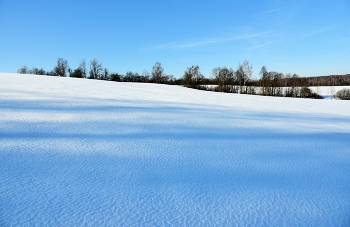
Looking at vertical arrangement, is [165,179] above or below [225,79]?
below

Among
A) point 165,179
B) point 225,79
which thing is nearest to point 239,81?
point 225,79

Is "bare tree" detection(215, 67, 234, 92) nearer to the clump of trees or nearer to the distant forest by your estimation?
the distant forest

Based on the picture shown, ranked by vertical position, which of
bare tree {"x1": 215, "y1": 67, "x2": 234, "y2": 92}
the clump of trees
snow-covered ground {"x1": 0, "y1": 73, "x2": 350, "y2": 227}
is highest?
bare tree {"x1": 215, "y1": 67, "x2": 234, "y2": 92}

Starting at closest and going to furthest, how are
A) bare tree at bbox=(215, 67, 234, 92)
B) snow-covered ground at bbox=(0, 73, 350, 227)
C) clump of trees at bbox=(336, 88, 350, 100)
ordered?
snow-covered ground at bbox=(0, 73, 350, 227) → clump of trees at bbox=(336, 88, 350, 100) → bare tree at bbox=(215, 67, 234, 92)

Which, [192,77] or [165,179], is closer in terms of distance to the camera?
[165,179]

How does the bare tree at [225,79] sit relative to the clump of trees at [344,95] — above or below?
above

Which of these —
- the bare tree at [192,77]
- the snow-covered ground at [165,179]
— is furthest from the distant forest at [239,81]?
the snow-covered ground at [165,179]

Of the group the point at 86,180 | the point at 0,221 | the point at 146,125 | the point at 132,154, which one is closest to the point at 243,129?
the point at 146,125

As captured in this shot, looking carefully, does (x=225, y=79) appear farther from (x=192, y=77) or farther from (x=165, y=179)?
(x=165, y=179)

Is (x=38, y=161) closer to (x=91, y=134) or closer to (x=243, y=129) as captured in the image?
(x=91, y=134)

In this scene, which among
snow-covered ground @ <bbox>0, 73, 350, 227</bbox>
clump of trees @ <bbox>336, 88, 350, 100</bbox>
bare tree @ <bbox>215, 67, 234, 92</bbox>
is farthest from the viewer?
bare tree @ <bbox>215, 67, 234, 92</bbox>

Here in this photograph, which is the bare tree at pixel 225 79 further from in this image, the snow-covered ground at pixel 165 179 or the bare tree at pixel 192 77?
the snow-covered ground at pixel 165 179

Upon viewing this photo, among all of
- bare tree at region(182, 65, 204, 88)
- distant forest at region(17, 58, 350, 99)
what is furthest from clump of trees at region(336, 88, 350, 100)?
bare tree at region(182, 65, 204, 88)

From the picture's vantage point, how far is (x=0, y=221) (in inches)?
71.4
